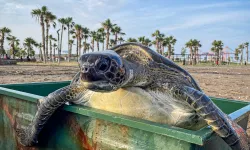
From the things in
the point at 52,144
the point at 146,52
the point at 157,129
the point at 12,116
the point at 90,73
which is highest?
the point at 146,52

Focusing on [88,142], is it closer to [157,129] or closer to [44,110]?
[44,110]

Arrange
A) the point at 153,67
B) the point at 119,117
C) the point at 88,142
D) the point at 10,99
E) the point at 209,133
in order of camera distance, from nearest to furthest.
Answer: the point at 209,133 → the point at 119,117 → the point at 88,142 → the point at 153,67 → the point at 10,99

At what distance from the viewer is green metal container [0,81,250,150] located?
1.36 metres

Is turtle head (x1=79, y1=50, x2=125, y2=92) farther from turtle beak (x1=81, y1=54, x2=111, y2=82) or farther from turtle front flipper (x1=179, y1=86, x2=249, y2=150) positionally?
turtle front flipper (x1=179, y1=86, x2=249, y2=150)

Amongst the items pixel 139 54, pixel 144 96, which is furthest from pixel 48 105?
pixel 139 54

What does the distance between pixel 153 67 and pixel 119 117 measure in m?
0.71

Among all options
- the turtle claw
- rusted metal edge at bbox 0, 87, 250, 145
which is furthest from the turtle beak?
the turtle claw

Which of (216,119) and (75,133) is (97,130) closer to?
(75,133)

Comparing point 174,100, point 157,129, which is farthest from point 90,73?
point 174,100

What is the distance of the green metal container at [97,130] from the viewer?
53.4 inches

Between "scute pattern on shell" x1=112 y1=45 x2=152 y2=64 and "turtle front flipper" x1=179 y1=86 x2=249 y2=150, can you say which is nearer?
"turtle front flipper" x1=179 y1=86 x2=249 y2=150

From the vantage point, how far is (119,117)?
153 cm

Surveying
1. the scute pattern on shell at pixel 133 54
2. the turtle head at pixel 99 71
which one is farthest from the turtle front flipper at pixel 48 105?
the turtle head at pixel 99 71

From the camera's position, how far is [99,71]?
1.42 m
